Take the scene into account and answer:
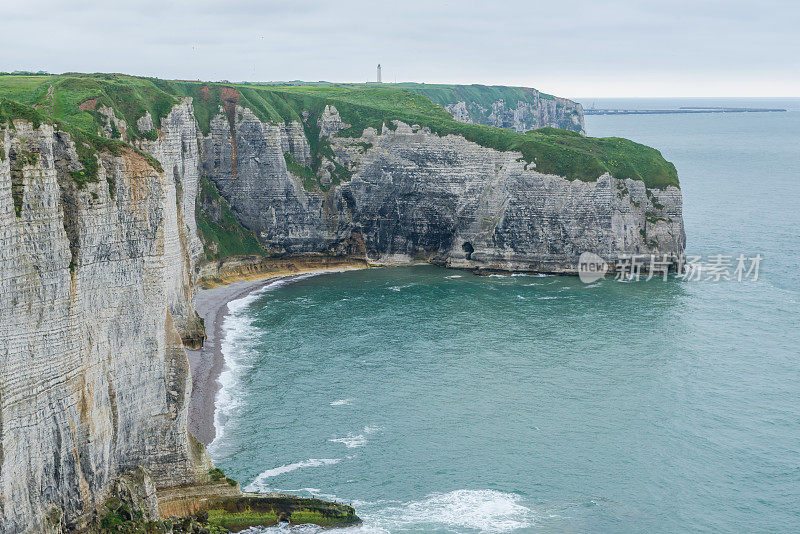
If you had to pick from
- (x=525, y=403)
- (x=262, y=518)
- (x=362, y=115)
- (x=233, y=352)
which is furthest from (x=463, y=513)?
(x=362, y=115)

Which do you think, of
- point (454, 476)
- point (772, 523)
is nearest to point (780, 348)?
point (772, 523)

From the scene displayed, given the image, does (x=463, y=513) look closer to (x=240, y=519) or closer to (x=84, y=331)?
(x=240, y=519)

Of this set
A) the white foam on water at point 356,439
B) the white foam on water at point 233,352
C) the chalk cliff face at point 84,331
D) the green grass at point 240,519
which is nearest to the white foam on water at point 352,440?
the white foam on water at point 356,439

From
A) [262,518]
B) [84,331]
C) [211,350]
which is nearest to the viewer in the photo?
[84,331]

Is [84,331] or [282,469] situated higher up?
[84,331]

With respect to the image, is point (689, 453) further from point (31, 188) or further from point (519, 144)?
point (519, 144)

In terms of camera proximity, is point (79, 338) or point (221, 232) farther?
point (221, 232)

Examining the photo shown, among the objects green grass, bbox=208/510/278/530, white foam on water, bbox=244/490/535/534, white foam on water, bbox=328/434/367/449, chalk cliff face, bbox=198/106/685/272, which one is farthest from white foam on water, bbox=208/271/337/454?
chalk cliff face, bbox=198/106/685/272

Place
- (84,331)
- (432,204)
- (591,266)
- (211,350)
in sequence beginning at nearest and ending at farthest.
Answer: (84,331) < (211,350) < (591,266) < (432,204)
